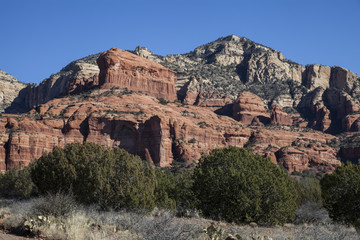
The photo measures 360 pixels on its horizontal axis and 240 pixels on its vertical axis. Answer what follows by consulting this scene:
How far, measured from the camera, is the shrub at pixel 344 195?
32.0m

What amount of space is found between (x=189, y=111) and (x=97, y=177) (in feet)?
278

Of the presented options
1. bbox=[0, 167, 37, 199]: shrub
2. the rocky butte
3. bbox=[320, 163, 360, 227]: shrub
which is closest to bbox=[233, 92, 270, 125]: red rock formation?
the rocky butte

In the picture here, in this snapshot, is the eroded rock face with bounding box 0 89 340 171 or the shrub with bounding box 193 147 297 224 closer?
the shrub with bounding box 193 147 297 224

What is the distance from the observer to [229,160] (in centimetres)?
3403

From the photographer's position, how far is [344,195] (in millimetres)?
32781

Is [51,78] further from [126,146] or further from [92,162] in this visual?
A: [92,162]

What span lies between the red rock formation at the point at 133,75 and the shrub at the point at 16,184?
177 ft

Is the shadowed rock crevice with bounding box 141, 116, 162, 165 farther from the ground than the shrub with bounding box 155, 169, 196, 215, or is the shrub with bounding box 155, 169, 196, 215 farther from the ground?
the shadowed rock crevice with bounding box 141, 116, 162, 165

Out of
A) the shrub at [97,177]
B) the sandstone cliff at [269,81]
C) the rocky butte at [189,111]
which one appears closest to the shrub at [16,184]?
the rocky butte at [189,111]

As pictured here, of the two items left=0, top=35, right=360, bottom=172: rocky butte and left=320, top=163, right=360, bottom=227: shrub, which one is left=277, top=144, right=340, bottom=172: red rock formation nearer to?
left=0, top=35, right=360, bottom=172: rocky butte

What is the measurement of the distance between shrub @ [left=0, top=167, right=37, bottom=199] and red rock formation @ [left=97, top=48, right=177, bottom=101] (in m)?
53.9

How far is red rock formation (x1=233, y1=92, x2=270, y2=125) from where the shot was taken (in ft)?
420

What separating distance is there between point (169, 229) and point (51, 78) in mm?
173708

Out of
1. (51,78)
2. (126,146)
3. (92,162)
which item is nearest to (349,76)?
(126,146)
